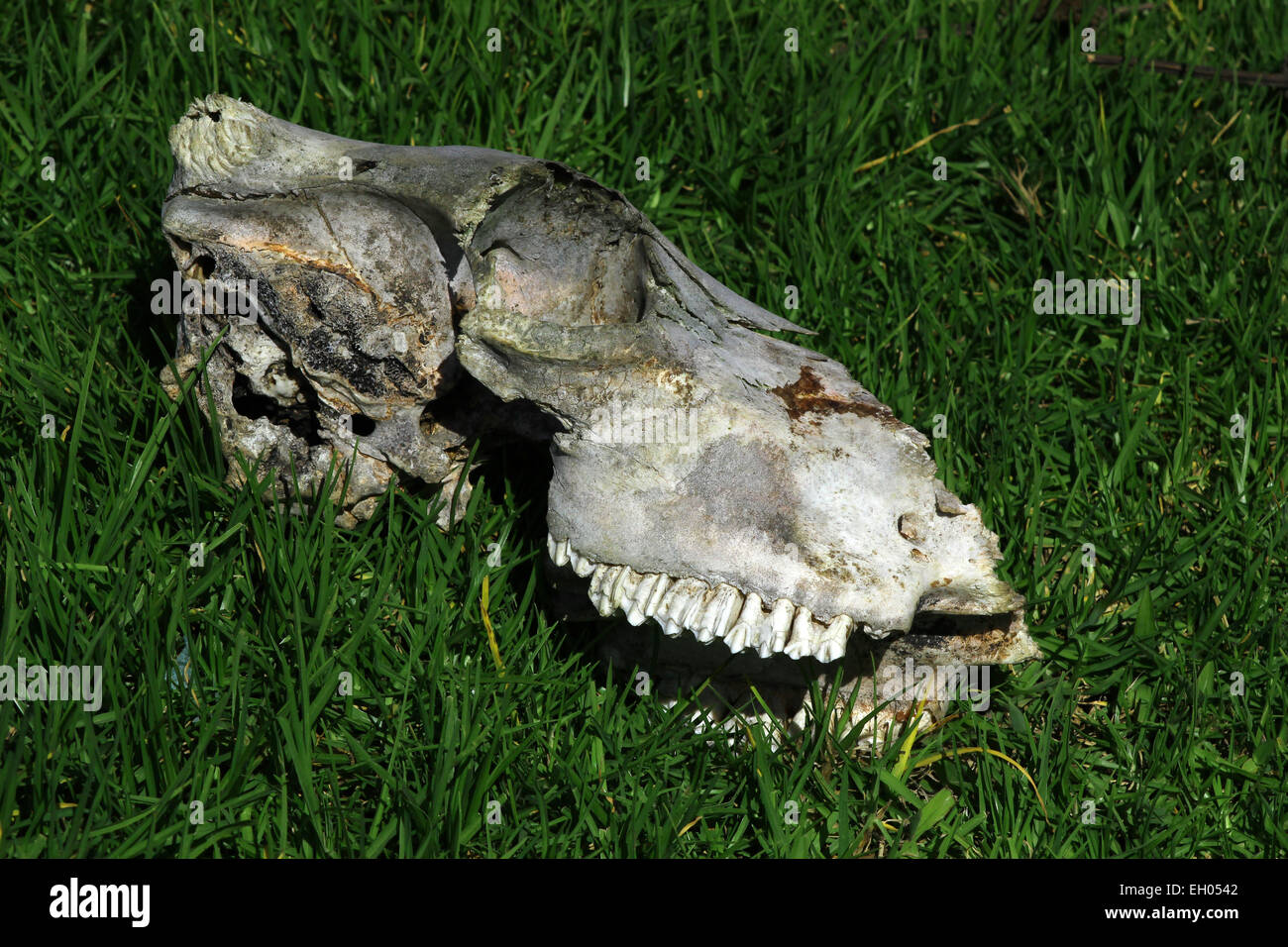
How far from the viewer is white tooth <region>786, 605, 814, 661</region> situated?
8.33 ft

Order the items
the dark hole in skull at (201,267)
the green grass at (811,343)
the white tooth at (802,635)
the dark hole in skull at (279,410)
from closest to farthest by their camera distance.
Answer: the white tooth at (802,635) → the green grass at (811,343) → the dark hole in skull at (201,267) → the dark hole in skull at (279,410)

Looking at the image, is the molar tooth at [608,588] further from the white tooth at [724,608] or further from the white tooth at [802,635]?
the white tooth at [802,635]

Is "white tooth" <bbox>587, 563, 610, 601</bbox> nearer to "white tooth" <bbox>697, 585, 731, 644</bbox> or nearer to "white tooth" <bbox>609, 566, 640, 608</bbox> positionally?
"white tooth" <bbox>609, 566, 640, 608</bbox>

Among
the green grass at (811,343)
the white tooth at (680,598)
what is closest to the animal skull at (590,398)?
the white tooth at (680,598)

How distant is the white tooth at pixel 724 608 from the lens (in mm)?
2559

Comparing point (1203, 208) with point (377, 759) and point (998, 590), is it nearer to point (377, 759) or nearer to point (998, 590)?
point (998, 590)

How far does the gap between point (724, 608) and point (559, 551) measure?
0.41m

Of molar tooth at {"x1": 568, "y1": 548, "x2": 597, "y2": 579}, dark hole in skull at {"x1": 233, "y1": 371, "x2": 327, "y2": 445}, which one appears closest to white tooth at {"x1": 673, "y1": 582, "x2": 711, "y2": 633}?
molar tooth at {"x1": 568, "y1": 548, "x2": 597, "y2": 579}

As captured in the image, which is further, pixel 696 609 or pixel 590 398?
pixel 590 398

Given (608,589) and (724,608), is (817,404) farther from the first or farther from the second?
(608,589)

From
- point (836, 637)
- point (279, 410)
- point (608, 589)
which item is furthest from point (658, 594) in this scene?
point (279, 410)

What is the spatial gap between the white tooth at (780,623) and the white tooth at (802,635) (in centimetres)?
2

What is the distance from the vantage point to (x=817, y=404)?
2822 millimetres

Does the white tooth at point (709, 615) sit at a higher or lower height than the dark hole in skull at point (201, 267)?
lower
